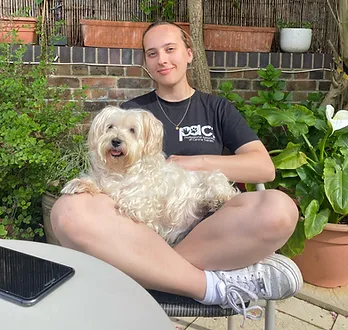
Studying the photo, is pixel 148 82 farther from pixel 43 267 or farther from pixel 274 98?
pixel 43 267

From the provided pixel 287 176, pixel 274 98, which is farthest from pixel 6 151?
pixel 274 98

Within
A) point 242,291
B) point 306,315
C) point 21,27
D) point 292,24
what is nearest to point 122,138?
point 242,291

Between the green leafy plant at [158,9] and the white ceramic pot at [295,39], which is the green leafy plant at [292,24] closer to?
the white ceramic pot at [295,39]

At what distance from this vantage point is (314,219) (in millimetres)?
2414

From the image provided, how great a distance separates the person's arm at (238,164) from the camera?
1980 millimetres

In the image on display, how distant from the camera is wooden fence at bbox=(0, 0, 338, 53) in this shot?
3.63 m

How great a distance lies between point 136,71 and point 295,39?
1.34 meters

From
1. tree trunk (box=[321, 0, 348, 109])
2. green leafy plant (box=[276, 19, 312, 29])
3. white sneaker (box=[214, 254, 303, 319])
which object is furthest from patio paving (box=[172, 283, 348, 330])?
green leafy plant (box=[276, 19, 312, 29])

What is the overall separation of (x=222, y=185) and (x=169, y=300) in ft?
1.92

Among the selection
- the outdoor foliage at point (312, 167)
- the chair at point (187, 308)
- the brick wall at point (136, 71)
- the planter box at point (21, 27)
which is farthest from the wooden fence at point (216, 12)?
the chair at point (187, 308)

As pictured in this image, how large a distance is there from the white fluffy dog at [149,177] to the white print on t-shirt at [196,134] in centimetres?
18

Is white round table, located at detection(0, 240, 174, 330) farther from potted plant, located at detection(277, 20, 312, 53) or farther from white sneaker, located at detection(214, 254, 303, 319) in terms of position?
potted plant, located at detection(277, 20, 312, 53)

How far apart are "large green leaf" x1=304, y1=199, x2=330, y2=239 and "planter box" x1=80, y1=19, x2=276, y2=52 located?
1685mm

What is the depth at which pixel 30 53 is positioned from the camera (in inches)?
128
